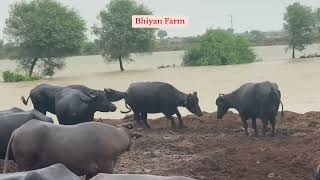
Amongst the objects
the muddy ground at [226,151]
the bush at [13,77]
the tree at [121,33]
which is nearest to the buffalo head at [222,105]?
the muddy ground at [226,151]

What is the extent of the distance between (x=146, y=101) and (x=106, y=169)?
8.08m

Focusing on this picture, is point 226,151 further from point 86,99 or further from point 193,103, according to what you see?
point 193,103

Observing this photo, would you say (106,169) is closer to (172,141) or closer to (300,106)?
(172,141)

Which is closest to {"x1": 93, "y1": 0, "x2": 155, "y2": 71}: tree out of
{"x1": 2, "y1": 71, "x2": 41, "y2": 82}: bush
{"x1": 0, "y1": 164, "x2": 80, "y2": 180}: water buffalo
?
{"x1": 2, "y1": 71, "x2": 41, "y2": 82}: bush

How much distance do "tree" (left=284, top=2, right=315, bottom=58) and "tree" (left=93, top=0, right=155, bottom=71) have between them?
15386 millimetres

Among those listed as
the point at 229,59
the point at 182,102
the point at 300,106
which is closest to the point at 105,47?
the point at 229,59

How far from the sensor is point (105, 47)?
4984 centimetres

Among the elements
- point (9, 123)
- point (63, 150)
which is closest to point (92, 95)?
point (9, 123)

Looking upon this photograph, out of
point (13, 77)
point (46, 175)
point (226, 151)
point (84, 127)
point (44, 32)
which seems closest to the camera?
point (46, 175)

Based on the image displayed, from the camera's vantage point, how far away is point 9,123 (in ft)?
32.7

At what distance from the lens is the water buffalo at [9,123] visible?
32.0ft

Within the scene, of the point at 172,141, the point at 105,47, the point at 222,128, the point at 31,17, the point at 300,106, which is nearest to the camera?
the point at 172,141

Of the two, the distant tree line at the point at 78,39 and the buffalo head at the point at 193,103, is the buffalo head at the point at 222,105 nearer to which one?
the buffalo head at the point at 193,103

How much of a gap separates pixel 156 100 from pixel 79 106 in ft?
12.4
